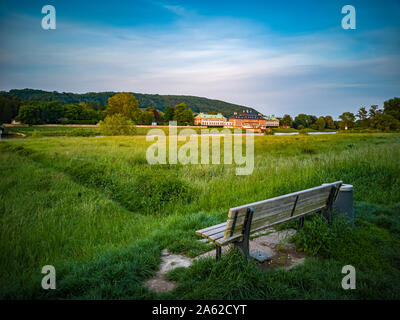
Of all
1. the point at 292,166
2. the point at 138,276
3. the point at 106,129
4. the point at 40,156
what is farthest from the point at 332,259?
the point at 106,129

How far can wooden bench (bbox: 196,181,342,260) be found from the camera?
317 centimetres

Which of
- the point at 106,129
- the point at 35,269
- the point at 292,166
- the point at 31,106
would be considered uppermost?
the point at 31,106

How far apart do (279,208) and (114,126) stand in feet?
134

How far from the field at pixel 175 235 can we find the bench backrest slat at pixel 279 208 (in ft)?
1.32

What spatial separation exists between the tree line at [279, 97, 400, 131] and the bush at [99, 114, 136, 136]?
61.1m

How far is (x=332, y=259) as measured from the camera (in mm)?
3572

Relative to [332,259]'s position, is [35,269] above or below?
below

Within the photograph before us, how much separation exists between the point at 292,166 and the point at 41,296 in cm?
1043

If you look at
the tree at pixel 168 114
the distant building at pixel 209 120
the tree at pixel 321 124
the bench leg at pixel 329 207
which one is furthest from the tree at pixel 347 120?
the bench leg at pixel 329 207

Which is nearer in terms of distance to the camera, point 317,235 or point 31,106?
point 317,235

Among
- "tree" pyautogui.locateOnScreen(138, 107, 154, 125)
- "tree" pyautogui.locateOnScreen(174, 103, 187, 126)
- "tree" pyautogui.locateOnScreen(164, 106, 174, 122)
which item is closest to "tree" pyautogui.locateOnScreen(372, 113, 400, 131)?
"tree" pyautogui.locateOnScreen(174, 103, 187, 126)

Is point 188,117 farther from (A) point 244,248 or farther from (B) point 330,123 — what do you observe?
(A) point 244,248
